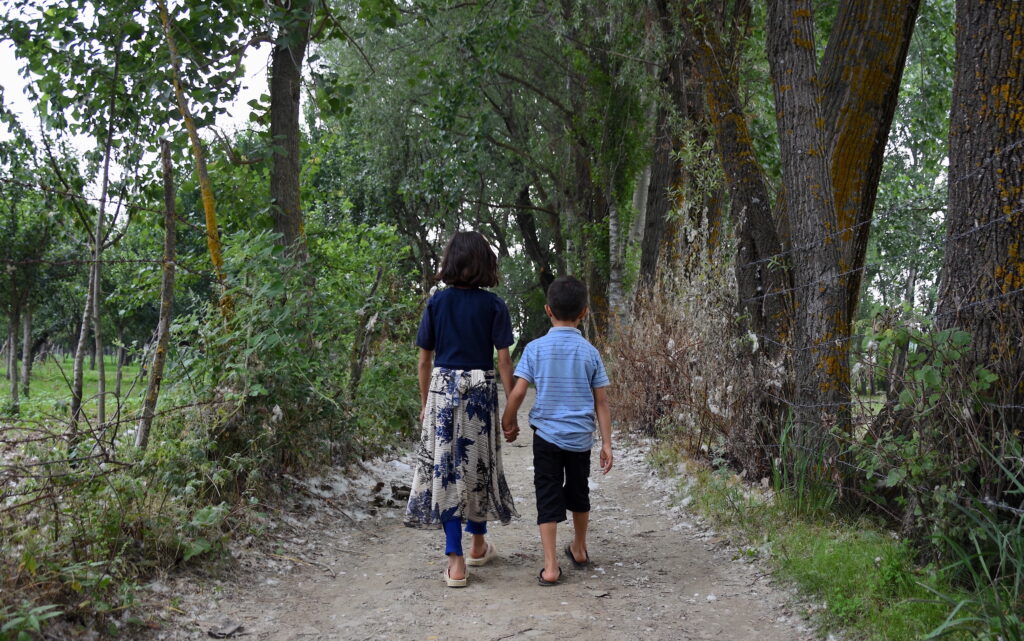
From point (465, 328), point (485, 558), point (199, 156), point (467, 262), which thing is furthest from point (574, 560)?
point (199, 156)

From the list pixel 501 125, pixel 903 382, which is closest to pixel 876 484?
pixel 903 382

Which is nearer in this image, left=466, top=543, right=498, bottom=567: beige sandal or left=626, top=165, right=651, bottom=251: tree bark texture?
left=466, top=543, right=498, bottom=567: beige sandal

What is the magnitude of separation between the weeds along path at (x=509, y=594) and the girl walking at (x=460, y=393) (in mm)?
417

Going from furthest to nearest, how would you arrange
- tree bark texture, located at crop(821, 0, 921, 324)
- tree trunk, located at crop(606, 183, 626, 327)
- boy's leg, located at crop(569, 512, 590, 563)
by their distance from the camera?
tree trunk, located at crop(606, 183, 626, 327)
tree bark texture, located at crop(821, 0, 921, 324)
boy's leg, located at crop(569, 512, 590, 563)

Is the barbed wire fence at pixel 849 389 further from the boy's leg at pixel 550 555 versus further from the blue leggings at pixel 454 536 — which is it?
the blue leggings at pixel 454 536

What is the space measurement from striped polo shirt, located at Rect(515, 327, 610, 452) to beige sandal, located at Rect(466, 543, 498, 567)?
93 cm

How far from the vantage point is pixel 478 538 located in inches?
205

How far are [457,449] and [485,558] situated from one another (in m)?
0.85

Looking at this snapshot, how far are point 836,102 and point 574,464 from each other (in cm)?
353

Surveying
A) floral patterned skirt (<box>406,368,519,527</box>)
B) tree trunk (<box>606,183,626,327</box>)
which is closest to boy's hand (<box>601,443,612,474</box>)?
floral patterned skirt (<box>406,368,519,527</box>)

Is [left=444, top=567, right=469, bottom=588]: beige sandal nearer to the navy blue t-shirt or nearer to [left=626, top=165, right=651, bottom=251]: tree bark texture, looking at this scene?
the navy blue t-shirt

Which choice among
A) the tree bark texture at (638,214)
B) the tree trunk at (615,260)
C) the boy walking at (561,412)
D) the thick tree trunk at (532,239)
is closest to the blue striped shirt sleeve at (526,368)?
the boy walking at (561,412)

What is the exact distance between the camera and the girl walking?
190 inches

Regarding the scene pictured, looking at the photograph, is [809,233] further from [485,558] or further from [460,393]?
[485,558]
